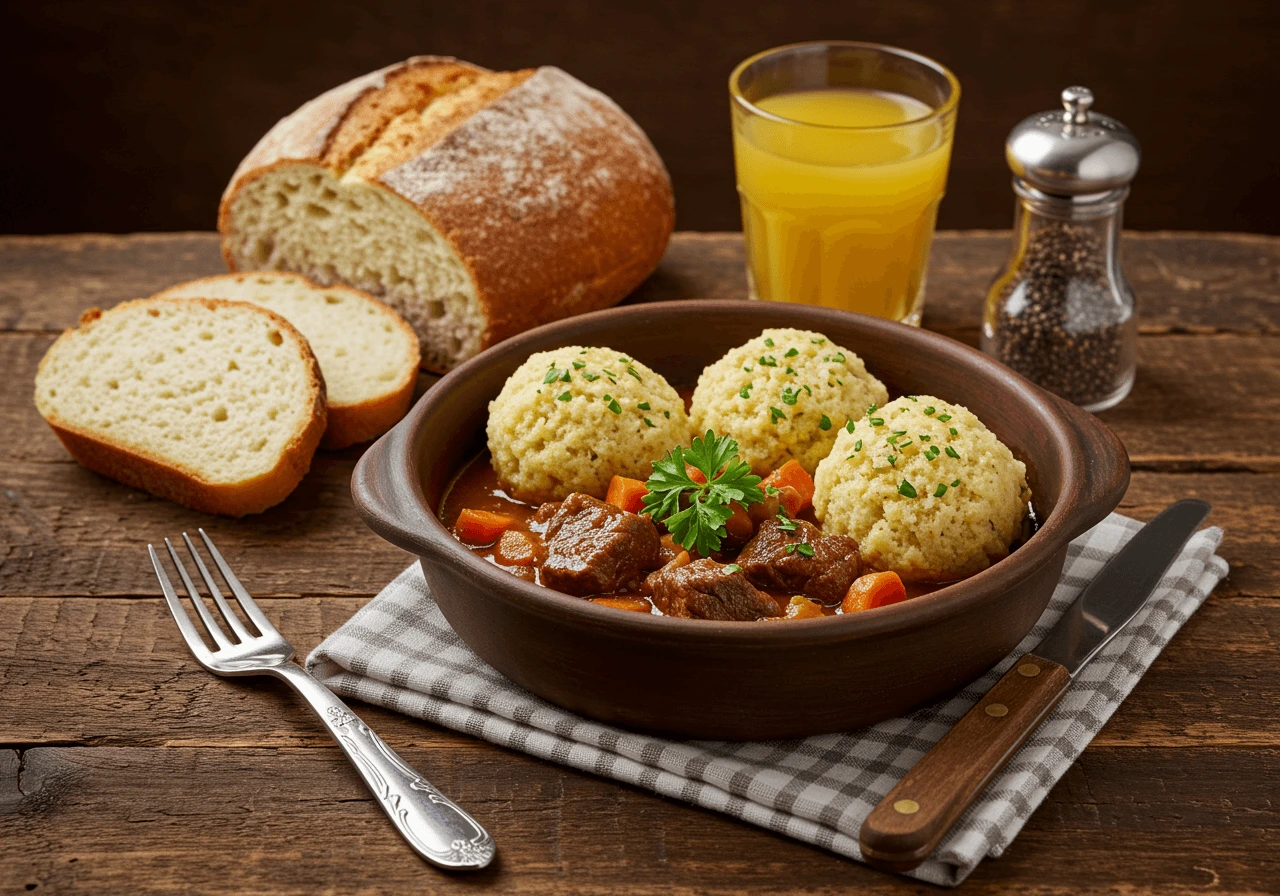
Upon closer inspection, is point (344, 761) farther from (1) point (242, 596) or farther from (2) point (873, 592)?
(2) point (873, 592)

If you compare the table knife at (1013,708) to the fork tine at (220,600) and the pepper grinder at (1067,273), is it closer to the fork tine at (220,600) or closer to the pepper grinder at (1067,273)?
the pepper grinder at (1067,273)

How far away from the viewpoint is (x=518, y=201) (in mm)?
3846

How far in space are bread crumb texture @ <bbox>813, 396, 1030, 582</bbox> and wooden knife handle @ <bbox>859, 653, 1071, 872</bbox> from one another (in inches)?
9.9

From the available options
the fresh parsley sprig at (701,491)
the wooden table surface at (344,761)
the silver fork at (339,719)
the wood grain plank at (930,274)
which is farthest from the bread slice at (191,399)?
the fresh parsley sprig at (701,491)

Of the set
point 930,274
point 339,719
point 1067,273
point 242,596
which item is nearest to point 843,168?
point 1067,273

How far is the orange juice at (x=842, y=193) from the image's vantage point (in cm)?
370

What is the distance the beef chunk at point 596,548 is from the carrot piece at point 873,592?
397 mm

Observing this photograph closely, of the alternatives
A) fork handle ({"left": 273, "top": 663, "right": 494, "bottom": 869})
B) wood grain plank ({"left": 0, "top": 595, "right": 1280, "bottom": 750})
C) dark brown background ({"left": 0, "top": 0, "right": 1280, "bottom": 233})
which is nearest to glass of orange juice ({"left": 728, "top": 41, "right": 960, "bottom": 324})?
wood grain plank ({"left": 0, "top": 595, "right": 1280, "bottom": 750})

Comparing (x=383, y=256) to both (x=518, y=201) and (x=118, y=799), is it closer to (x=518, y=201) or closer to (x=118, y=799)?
(x=518, y=201)

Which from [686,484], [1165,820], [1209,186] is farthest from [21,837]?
[1209,186]

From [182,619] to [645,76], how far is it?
15.1 ft

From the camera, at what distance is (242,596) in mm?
2852

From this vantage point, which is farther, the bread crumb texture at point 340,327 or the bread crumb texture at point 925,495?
the bread crumb texture at point 340,327

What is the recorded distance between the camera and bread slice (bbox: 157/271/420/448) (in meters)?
3.60
